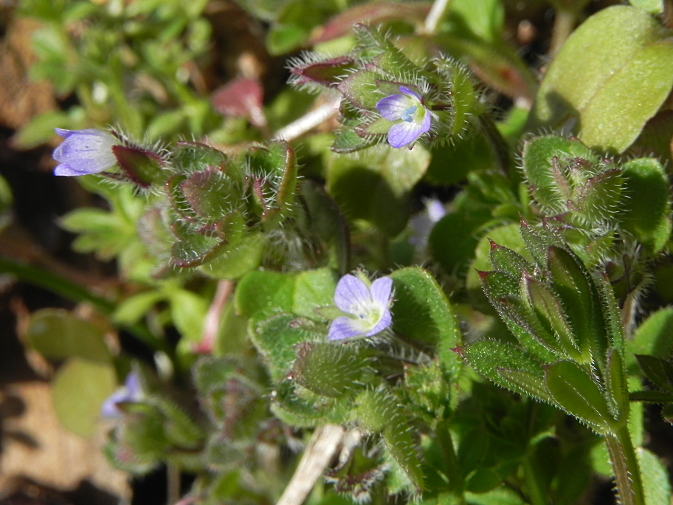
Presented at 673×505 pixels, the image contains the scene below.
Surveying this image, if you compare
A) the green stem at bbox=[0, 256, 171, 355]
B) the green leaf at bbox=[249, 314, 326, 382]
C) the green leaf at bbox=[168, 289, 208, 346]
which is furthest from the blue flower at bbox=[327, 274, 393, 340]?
the green stem at bbox=[0, 256, 171, 355]

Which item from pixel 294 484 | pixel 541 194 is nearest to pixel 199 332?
pixel 294 484

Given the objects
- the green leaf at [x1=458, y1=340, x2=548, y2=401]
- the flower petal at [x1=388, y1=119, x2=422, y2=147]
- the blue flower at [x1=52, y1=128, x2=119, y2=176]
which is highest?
the flower petal at [x1=388, y1=119, x2=422, y2=147]

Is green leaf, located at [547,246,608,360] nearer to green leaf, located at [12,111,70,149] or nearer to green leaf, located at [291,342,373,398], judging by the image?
green leaf, located at [291,342,373,398]

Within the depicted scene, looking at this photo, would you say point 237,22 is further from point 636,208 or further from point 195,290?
point 636,208

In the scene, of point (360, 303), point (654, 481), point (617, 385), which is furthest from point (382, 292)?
point (654, 481)

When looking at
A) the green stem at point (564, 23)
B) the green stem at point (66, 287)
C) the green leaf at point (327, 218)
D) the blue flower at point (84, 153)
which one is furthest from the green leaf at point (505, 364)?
the green stem at point (66, 287)
